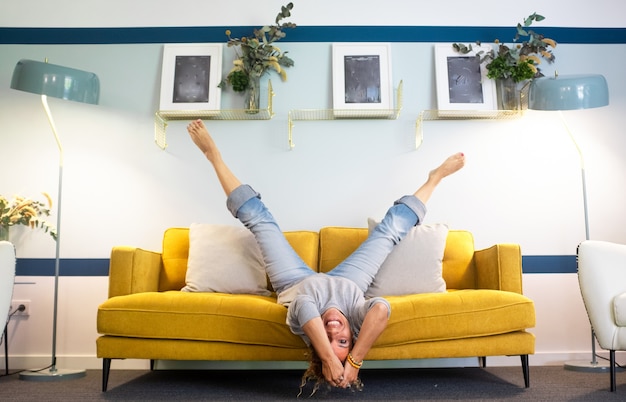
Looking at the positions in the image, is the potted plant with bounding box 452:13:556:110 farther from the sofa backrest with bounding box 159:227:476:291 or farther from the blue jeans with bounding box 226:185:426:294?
the blue jeans with bounding box 226:185:426:294

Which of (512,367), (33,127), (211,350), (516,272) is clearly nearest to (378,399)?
(211,350)

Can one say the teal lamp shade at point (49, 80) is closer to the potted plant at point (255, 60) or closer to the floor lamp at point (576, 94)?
the potted plant at point (255, 60)

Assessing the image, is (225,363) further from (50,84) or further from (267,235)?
(50,84)

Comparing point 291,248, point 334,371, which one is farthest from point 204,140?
point 334,371

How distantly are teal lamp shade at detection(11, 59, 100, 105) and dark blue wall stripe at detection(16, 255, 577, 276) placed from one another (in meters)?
1.10

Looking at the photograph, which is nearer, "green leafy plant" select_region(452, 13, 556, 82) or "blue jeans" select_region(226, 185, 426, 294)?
"blue jeans" select_region(226, 185, 426, 294)

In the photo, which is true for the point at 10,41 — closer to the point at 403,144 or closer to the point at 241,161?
the point at 241,161

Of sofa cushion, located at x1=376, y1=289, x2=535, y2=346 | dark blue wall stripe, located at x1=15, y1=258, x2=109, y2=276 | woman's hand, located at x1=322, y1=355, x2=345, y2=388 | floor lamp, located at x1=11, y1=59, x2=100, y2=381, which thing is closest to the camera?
woman's hand, located at x1=322, y1=355, x2=345, y2=388

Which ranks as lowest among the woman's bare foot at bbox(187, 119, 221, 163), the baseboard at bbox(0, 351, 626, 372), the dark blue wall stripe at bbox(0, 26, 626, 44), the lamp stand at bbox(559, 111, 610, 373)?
the baseboard at bbox(0, 351, 626, 372)

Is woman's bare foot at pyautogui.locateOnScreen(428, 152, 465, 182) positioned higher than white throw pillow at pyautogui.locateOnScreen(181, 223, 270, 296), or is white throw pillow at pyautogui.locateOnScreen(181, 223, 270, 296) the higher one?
woman's bare foot at pyautogui.locateOnScreen(428, 152, 465, 182)

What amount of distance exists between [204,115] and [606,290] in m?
2.65

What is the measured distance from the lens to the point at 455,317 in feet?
9.24

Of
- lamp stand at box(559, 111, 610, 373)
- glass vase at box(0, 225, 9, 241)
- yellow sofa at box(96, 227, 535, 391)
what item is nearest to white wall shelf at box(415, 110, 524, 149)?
lamp stand at box(559, 111, 610, 373)

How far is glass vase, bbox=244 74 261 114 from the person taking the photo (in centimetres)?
410
